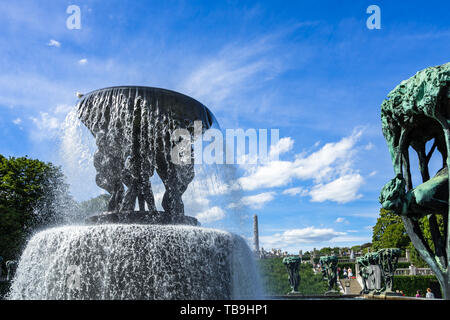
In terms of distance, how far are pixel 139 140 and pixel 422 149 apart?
25.1ft

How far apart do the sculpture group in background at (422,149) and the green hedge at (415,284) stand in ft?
80.4

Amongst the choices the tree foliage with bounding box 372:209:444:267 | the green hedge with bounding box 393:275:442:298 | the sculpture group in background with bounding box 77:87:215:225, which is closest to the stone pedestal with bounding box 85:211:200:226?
the sculpture group in background with bounding box 77:87:215:225

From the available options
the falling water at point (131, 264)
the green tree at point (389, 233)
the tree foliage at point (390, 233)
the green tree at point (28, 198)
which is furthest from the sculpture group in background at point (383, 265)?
the green tree at point (389, 233)

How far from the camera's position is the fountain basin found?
294 inches

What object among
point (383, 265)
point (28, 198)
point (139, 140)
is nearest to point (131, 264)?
point (139, 140)

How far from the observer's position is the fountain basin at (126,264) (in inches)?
294

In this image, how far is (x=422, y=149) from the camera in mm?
4852

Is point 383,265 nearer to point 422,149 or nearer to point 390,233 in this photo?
point 422,149

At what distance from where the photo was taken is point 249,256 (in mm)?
10148

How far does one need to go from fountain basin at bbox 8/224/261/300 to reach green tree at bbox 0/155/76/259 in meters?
17.5

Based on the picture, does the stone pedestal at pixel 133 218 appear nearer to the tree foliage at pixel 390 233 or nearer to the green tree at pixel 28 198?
the green tree at pixel 28 198
